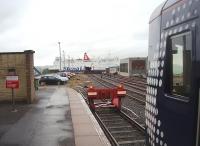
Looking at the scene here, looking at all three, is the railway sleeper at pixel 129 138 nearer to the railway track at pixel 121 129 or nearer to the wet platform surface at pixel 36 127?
the railway track at pixel 121 129

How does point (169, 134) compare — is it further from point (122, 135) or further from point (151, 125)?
point (122, 135)

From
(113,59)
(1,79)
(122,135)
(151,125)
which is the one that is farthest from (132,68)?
(113,59)

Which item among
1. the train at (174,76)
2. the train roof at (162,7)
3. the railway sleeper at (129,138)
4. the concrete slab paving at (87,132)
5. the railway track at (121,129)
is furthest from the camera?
the railway sleeper at (129,138)

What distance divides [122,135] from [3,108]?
386 inches

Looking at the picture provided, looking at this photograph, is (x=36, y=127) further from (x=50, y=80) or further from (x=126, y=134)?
(x=50, y=80)

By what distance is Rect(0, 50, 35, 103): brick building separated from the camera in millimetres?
25000

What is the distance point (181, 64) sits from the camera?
5.39 m

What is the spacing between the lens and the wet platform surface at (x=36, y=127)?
12.8 metres

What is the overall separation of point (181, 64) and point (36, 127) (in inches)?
430

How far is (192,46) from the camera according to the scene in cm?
486

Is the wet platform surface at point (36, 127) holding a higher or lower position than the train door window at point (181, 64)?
lower

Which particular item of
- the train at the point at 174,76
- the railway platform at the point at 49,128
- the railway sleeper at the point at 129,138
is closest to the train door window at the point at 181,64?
the train at the point at 174,76

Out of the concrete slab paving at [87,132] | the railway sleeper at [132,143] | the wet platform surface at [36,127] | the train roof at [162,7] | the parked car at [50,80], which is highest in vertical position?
the train roof at [162,7]

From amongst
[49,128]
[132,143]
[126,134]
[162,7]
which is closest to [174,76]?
[162,7]
